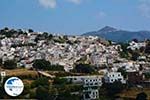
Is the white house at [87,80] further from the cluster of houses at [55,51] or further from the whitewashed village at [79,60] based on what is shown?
the cluster of houses at [55,51]

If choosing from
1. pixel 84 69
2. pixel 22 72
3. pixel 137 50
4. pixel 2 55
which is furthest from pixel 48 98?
pixel 137 50

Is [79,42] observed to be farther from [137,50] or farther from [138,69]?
[138,69]

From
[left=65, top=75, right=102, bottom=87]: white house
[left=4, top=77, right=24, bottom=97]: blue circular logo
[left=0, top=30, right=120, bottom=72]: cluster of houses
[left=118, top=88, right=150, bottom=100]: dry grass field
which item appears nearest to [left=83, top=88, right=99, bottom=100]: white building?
[left=118, top=88, right=150, bottom=100]: dry grass field

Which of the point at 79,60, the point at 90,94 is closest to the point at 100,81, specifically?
the point at 90,94

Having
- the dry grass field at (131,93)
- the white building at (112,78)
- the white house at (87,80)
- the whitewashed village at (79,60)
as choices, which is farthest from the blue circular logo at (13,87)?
the white building at (112,78)

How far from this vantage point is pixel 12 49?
84.8 m

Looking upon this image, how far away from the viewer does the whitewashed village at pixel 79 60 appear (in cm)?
5247

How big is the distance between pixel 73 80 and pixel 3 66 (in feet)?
45.8

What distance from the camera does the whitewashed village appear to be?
5247 cm

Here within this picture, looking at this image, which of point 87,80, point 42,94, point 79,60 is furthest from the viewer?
point 79,60

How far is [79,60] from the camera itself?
2950 inches

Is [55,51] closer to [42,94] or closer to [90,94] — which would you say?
Answer: [90,94]

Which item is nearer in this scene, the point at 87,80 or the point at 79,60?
the point at 87,80

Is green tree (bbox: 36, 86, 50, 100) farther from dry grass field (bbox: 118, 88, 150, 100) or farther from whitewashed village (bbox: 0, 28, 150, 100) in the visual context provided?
dry grass field (bbox: 118, 88, 150, 100)
